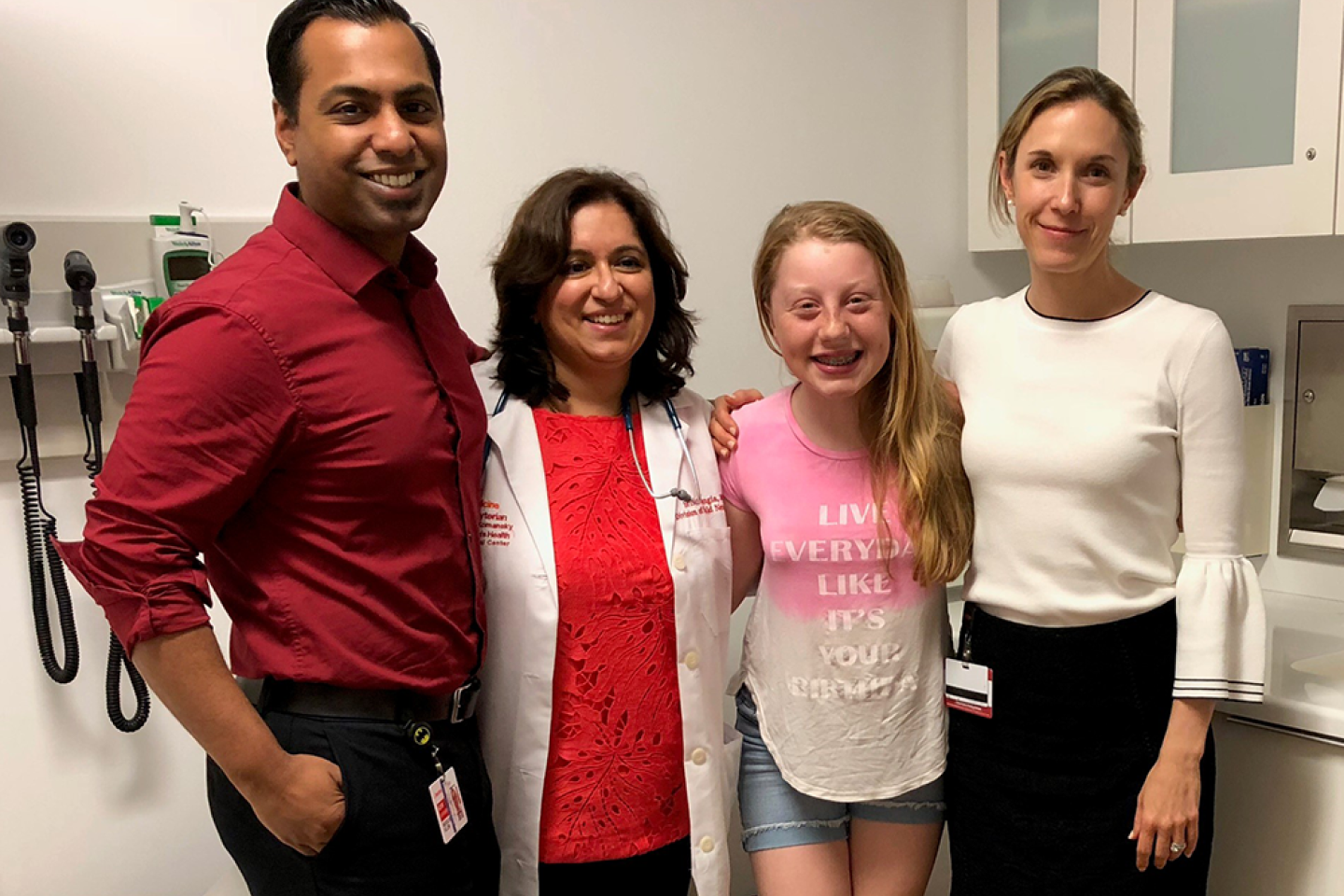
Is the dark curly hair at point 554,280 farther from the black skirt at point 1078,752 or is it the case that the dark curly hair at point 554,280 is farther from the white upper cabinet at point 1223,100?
the white upper cabinet at point 1223,100

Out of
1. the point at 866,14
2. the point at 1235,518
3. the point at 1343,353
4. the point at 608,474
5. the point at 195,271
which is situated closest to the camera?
the point at 1235,518

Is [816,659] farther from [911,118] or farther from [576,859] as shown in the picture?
[911,118]

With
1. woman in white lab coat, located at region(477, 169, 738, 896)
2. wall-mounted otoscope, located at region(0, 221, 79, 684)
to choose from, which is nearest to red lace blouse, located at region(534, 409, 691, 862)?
woman in white lab coat, located at region(477, 169, 738, 896)

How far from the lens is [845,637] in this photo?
1.51 meters

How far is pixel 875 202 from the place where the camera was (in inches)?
99.3

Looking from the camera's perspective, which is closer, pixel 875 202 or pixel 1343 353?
pixel 1343 353

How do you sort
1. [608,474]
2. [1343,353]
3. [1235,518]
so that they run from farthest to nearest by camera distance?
1. [1343,353]
2. [608,474]
3. [1235,518]

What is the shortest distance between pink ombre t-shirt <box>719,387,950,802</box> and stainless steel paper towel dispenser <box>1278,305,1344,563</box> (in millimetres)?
1096

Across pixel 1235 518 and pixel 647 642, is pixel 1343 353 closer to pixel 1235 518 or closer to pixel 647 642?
pixel 1235 518

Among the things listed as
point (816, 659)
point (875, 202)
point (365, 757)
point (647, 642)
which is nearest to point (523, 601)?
point (647, 642)

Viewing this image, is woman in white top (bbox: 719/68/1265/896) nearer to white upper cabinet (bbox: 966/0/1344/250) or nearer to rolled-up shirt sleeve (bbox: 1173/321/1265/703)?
rolled-up shirt sleeve (bbox: 1173/321/1265/703)

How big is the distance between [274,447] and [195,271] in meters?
0.64

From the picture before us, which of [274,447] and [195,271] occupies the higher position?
[195,271]

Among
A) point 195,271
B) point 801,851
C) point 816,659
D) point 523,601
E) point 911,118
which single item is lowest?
point 801,851
